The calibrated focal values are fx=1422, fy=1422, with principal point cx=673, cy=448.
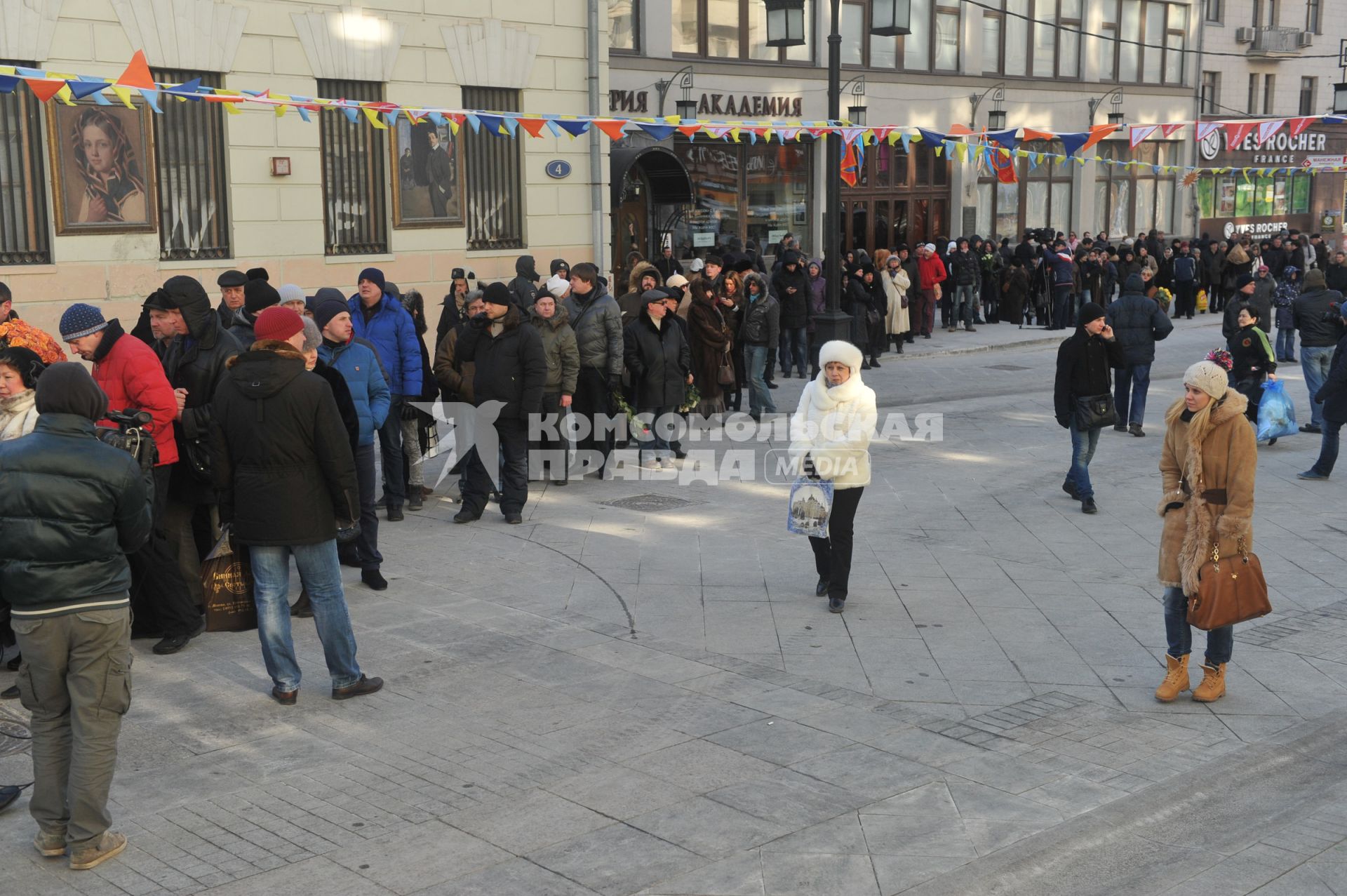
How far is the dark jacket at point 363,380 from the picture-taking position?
9.19 metres

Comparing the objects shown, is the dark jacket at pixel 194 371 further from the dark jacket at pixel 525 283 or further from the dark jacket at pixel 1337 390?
the dark jacket at pixel 1337 390

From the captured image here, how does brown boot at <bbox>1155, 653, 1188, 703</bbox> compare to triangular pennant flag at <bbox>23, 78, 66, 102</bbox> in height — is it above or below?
below

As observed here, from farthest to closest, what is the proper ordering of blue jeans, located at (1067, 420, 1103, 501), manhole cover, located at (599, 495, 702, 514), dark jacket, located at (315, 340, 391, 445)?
1. manhole cover, located at (599, 495, 702, 514)
2. blue jeans, located at (1067, 420, 1103, 501)
3. dark jacket, located at (315, 340, 391, 445)

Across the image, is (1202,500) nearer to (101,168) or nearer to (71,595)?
(71,595)

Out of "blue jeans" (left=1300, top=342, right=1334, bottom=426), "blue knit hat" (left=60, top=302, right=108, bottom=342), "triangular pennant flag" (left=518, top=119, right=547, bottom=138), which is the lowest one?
"blue jeans" (left=1300, top=342, right=1334, bottom=426)

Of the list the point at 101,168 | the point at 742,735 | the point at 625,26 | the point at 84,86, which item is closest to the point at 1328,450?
the point at 742,735

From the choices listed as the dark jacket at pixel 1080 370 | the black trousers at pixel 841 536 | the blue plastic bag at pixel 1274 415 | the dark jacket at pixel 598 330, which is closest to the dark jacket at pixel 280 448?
the black trousers at pixel 841 536

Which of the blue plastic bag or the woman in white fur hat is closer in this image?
the woman in white fur hat

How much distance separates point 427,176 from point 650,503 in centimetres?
814

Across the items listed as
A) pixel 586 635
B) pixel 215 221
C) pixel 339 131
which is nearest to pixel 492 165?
pixel 339 131

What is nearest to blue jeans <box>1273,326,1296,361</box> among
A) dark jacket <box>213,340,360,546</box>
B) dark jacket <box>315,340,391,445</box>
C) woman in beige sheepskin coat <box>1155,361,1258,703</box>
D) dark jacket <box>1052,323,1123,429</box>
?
dark jacket <box>1052,323,1123,429</box>

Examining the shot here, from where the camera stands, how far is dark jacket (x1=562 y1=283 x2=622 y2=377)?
1256 cm

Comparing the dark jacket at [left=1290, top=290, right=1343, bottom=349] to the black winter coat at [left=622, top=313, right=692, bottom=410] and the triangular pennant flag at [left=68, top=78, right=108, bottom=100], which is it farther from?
the triangular pennant flag at [left=68, top=78, right=108, bottom=100]

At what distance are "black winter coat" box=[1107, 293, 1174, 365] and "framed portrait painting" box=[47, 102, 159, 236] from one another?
1037 cm
